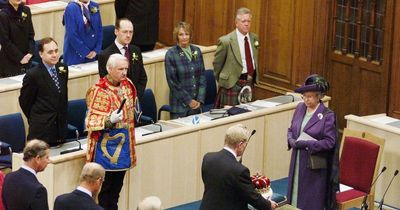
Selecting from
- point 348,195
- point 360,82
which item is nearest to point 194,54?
point 360,82

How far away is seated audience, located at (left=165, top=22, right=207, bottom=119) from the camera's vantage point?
12.3m

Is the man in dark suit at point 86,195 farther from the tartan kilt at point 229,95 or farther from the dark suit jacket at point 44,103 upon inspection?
the tartan kilt at point 229,95

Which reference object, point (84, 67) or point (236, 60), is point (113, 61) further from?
point (84, 67)

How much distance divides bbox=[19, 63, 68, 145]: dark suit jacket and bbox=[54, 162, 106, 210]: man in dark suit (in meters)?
2.89

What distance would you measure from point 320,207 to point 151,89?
316 cm

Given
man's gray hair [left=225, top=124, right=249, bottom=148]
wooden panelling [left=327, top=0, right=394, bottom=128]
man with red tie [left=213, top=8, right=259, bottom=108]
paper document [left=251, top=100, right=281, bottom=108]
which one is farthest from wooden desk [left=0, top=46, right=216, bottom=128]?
man's gray hair [left=225, top=124, right=249, bottom=148]

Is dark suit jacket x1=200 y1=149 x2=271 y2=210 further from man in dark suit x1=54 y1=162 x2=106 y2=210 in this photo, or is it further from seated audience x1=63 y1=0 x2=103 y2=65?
seated audience x1=63 y1=0 x2=103 y2=65

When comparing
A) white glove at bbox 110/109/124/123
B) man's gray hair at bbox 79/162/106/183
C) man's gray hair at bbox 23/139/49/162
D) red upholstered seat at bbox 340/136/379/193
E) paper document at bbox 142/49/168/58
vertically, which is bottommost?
red upholstered seat at bbox 340/136/379/193

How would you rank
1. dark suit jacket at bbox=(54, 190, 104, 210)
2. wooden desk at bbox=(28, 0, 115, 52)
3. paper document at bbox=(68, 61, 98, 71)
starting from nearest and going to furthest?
dark suit jacket at bbox=(54, 190, 104, 210) < paper document at bbox=(68, 61, 98, 71) < wooden desk at bbox=(28, 0, 115, 52)

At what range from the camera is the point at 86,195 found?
8266 millimetres

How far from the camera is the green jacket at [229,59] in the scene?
41.1 feet

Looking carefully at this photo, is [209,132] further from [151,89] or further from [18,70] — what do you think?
[18,70]

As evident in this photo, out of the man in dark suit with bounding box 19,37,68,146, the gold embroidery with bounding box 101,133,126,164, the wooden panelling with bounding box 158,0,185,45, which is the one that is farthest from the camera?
the wooden panelling with bounding box 158,0,185,45

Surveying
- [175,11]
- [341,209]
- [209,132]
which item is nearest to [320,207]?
[341,209]
